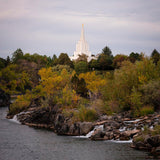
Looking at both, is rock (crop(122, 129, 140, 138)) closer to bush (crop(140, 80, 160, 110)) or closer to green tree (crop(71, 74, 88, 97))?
bush (crop(140, 80, 160, 110))

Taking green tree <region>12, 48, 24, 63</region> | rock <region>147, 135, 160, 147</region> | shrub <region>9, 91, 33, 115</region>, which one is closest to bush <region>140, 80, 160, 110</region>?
rock <region>147, 135, 160, 147</region>

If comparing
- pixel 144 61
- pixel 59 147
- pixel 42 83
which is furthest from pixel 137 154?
pixel 42 83

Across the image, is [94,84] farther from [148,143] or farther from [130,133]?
[148,143]

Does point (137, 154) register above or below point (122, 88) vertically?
below

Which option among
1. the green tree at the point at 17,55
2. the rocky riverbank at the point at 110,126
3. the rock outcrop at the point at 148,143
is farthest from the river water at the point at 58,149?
the green tree at the point at 17,55

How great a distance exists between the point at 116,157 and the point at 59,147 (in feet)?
23.3

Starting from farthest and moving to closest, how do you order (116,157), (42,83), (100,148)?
(42,83) < (100,148) < (116,157)

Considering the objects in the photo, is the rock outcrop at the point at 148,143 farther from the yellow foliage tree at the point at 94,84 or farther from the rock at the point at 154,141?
the yellow foliage tree at the point at 94,84

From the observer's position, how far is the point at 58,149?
28.8 meters

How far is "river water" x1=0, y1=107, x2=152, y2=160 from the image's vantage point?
83.8 feet

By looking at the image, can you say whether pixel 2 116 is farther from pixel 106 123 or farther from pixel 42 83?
pixel 106 123

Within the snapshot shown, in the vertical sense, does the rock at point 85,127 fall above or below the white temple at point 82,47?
below

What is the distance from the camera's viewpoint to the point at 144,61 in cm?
4306

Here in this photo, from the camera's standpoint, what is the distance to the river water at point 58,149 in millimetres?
25547
